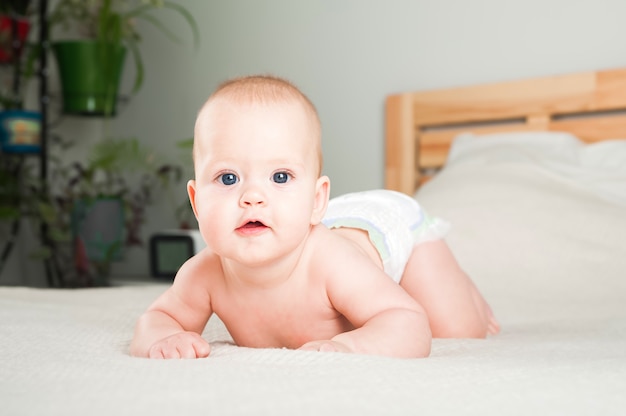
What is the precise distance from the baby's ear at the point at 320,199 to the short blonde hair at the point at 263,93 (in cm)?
2

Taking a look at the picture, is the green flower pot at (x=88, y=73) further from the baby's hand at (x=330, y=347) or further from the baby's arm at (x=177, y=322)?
the baby's hand at (x=330, y=347)

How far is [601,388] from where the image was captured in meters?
0.62

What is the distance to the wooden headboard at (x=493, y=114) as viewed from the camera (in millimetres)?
2125

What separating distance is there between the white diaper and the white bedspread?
0.16 metres

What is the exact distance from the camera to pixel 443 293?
114cm

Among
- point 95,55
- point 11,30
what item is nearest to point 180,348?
point 95,55

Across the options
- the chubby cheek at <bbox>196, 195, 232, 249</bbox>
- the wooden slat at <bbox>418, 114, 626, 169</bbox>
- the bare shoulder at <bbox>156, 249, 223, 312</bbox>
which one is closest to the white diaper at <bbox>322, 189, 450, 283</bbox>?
the bare shoulder at <bbox>156, 249, 223, 312</bbox>

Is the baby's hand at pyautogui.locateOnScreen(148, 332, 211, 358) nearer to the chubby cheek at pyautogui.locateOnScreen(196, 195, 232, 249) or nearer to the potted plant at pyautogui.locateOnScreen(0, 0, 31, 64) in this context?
the chubby cheek at pyautogui.locateOnScreen(196, 195, 232, 249)

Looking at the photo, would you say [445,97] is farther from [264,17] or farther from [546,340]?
[546,340]

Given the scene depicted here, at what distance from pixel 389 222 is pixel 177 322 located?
37cm

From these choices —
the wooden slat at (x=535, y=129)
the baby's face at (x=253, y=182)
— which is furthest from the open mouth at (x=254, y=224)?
the wooden slat at (x=535, y=129)

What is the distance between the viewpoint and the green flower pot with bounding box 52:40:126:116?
3125 mm

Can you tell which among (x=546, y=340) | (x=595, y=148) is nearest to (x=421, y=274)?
(x=546, y=340)

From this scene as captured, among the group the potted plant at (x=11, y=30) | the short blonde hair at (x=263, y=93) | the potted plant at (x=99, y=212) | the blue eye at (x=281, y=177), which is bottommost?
the potted plant at (x=99, y=212)
